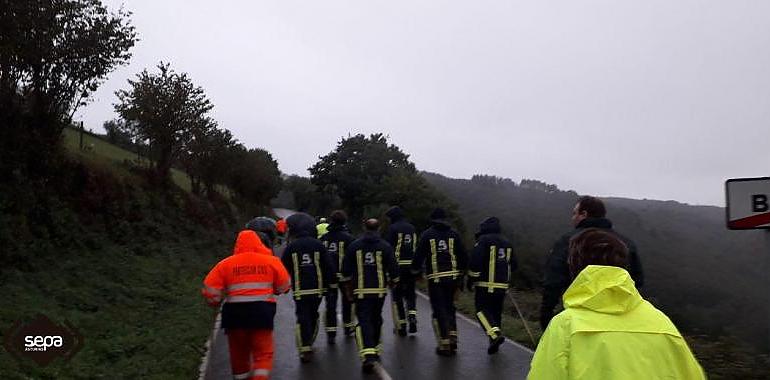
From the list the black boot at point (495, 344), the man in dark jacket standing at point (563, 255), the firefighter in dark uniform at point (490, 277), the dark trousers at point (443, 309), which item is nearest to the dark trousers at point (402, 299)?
the dark trousers at point (443, 309)

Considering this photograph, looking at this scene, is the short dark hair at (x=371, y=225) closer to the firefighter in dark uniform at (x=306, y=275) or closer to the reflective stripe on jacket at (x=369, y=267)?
the reflective stripe on jacket at (x=369, y=267)

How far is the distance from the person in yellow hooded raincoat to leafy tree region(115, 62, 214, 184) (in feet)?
74.5

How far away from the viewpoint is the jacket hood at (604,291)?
2.49m

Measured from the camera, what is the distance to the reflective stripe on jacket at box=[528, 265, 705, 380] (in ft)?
7.95

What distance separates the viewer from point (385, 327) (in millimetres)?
11938

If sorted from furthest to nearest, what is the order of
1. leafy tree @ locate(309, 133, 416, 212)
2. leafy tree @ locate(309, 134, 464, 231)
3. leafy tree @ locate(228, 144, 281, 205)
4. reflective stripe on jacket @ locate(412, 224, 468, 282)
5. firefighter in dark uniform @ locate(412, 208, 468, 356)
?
leafy tree @ locate(309, 133, 416, 212)
leafy tree @ locate(228, 144, 281, 205)
leafy tree @ locate(309, 134, 464, 231)
reflective stripe on jacket @ locate(412, 224, 468, 282)
firefighter in dark uniform @ locate(412, 208, 468, 356)

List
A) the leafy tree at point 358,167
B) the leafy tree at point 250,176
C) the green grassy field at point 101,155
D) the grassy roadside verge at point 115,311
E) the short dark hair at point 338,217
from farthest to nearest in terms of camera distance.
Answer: the leafy tree at point 358,167
the leafy tree at point 250,176
the green grassy field at point 101,155
the short dark hair at point 338,217
the grassy roadside verge at point 115,311

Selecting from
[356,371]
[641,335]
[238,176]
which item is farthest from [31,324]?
[238,176]

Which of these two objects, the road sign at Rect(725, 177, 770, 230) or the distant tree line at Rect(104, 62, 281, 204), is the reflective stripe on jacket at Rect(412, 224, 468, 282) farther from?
the distant tree line at Rect(104, 62, 281, 204)

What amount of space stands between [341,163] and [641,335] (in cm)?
4021

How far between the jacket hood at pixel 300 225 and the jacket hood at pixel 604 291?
6603mm

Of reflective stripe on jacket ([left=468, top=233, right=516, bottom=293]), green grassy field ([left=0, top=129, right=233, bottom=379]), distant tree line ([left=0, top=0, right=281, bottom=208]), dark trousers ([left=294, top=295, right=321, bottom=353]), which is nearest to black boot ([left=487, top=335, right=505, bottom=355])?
reflective stripe on jacket ([left=468, top=233, right=516, bottom=293])

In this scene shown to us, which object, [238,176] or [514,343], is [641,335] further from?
[238,176]

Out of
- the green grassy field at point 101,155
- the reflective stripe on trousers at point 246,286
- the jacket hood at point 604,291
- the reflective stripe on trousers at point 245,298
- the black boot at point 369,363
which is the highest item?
the green grassy field at point 101,155
